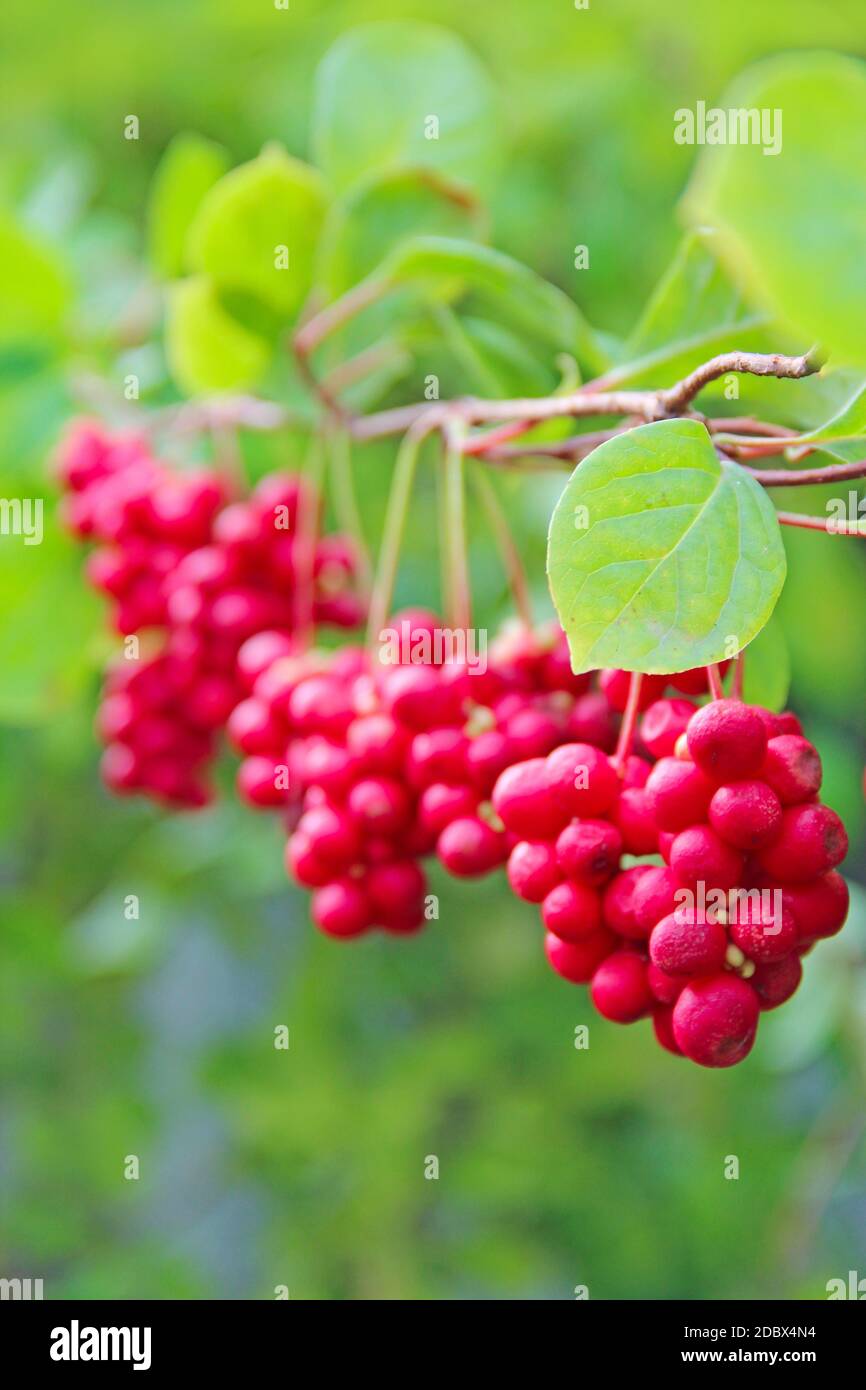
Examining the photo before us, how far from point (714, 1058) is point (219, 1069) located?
150cm

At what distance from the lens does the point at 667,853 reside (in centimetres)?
64

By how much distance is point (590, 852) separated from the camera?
0.65 metres

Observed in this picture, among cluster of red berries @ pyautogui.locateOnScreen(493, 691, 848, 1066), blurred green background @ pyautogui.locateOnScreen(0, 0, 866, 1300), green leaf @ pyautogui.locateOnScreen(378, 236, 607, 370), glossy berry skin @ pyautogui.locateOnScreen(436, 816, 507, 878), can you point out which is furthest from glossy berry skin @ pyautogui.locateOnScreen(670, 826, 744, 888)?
blurred green background @ pyautogui.locateOnScreen(0, 0, 866, 1300)

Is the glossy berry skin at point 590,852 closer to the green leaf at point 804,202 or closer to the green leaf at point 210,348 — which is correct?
the green leaf at point 804,202

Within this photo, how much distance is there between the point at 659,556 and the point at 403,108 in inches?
25.8

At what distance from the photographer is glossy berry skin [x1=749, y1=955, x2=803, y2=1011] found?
633 mm

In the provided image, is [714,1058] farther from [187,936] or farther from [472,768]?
[187,936]

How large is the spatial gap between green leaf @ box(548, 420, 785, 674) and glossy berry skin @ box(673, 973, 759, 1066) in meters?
0.14

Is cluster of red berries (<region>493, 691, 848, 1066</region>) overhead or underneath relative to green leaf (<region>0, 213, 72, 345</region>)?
underneath

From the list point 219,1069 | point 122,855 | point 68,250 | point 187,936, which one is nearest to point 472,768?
point 68,250

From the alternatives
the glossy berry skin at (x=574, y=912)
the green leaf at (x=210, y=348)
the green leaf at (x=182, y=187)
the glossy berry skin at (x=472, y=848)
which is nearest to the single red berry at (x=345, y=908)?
the glossy berry skin at (x=472, y=848)

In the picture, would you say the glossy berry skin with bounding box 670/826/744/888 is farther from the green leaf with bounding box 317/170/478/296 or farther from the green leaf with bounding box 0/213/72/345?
the green leaf with bounding box 0/213/72/345

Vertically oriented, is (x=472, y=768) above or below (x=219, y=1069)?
above
